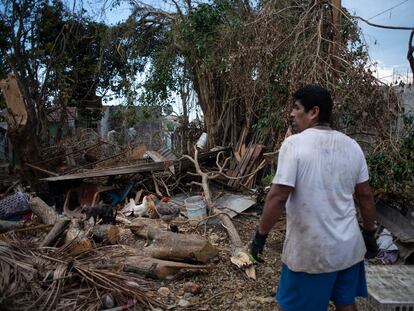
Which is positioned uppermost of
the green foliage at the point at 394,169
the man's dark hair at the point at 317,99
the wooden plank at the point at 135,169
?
the man's dark hair at the point at 317,99

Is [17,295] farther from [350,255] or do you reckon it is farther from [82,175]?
[82,175]

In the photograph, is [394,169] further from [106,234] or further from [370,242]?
[106,234]

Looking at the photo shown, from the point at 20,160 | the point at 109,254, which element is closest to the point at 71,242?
the point at 109,254

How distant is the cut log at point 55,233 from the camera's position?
4607 mm

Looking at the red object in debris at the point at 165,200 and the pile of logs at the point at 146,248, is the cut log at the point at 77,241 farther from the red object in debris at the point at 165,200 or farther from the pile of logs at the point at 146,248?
the red object in debris at the point at 165,200

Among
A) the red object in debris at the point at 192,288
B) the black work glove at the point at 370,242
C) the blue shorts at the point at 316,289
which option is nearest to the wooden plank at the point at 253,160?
the red object in debris at the point at 192,288

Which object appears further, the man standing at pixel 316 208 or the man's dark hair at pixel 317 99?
the man's dark hair at pixel 317 99

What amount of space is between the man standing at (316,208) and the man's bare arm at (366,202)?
0.33 ft

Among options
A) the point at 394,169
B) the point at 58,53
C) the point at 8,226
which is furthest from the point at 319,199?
the point at 58,53

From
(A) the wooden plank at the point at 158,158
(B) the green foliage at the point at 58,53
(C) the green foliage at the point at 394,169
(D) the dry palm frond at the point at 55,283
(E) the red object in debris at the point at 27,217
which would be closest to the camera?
(D) the dry palm frond at the point at 55,283

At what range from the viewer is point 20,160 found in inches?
316

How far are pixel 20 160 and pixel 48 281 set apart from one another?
17.4 feet

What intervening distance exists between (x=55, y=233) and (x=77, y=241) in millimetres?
374

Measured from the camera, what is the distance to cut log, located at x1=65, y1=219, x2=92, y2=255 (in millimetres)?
4430
